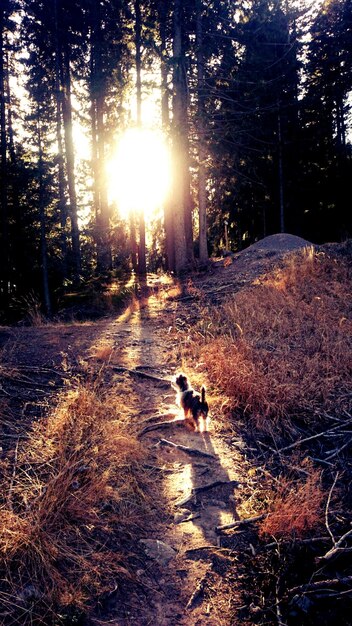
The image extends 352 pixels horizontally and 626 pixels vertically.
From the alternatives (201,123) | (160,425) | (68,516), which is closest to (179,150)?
(201,123)

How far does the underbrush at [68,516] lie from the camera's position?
2.53 metres

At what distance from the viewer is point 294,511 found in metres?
3.46

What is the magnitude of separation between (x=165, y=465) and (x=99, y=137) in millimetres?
24331

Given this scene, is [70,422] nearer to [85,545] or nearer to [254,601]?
[85,545]

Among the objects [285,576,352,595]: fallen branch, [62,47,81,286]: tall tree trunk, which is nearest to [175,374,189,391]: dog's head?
[285,576,352,595]: fallen branch

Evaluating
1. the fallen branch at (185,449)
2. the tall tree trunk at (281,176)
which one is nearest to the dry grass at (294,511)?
the fallen branch at (185,449)

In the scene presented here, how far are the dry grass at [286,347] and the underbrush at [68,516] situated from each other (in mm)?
2026

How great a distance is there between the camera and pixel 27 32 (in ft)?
76.8

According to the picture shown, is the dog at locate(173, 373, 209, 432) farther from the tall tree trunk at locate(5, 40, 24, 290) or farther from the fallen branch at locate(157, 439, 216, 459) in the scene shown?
the tall tree trunk at locate(5, 40, 24, 290)

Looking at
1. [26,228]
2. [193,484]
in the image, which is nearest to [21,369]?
[193,484]

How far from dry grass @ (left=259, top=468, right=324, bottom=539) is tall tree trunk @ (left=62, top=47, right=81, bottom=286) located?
19115mm

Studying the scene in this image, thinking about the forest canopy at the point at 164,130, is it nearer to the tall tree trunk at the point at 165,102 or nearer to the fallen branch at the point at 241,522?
the tall tree trunk at the point at 165,102

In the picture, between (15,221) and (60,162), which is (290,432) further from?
(15,221)

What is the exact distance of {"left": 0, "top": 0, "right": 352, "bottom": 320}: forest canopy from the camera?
19766 millimetres
